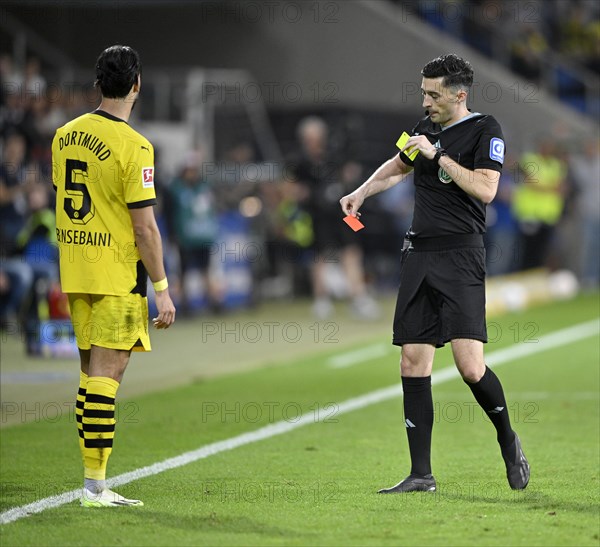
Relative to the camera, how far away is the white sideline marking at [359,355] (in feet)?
45.7

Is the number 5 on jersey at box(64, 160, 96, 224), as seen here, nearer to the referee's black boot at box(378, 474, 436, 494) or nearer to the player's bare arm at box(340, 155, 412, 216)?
the player's bare arm at box(340, 155, 412, 216)

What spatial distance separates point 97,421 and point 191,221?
11.7 metres

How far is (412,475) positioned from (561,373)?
622cm

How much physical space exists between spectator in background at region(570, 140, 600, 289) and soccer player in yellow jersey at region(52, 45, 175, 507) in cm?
1784

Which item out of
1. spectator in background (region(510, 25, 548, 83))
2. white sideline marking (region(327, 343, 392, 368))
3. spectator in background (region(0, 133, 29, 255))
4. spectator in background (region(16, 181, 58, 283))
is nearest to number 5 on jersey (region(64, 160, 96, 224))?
white sideline marking (region(327, 343, 392, 368))

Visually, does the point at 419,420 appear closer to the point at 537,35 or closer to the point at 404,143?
the point at 404,143

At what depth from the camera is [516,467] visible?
23.6 feet

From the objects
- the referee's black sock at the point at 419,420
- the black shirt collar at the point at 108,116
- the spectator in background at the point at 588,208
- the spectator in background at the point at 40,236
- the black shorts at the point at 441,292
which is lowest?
the spectator in background at the point at 588,208

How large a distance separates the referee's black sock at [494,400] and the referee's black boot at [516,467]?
0.13 feet

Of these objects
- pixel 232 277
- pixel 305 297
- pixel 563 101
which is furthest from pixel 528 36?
pixel 232 277

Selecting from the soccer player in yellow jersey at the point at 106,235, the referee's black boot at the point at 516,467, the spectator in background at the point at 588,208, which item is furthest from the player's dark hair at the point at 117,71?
the spectator in background at the point at 588,208

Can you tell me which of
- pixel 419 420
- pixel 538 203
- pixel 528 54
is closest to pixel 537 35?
pixel 528 54

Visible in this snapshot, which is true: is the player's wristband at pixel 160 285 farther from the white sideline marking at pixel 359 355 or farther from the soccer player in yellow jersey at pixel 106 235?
the white sideline marking at pixel 359 355

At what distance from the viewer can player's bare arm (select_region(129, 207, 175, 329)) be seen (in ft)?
21.5
